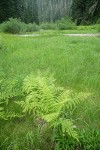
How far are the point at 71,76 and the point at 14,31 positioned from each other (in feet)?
75.4

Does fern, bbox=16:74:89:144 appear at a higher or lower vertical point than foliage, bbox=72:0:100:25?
higher

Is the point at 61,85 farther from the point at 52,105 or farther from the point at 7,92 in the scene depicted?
the point at 52,105

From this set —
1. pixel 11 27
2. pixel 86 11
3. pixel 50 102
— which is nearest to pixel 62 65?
pixel 50 102

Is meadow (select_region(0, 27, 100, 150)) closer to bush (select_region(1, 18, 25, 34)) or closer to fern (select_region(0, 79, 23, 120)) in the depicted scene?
fern (select_region(0, 79, 23, 120))

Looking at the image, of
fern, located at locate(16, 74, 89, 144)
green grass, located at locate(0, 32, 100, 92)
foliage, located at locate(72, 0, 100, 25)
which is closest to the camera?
fern, located at locate(16, 74, 89, 144)

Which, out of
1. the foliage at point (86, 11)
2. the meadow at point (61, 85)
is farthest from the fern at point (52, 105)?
the foliage at point (86, 11)

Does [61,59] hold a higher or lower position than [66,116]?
lower

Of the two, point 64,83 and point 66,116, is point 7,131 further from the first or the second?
point 64,83

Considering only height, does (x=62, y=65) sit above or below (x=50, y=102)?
below


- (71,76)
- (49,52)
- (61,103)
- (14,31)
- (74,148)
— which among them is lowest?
(14,31)

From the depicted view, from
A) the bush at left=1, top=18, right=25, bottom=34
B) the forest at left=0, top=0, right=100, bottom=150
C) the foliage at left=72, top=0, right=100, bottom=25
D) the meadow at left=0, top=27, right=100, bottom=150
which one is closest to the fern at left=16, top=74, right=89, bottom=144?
the forest at left=0, top=0, right=100, bottom=150

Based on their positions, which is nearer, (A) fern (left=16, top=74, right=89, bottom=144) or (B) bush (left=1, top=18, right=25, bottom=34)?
(A) fern (left=16, top=74, right=89, bottom=144)

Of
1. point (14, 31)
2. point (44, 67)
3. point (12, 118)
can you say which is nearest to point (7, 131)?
point (12, 118)

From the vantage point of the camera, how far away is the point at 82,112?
4359 mm
